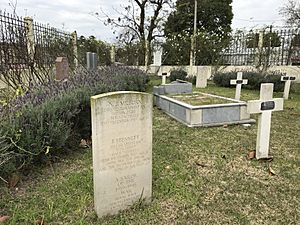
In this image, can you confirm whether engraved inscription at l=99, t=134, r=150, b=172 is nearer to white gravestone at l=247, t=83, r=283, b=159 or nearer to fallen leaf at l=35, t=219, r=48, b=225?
fallen leaf at l=35, t=219, r=48, b=225

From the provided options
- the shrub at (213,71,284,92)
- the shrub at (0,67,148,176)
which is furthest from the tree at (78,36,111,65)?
the shrub at (0,67,148,176)

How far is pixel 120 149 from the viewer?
225cm

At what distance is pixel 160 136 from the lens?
4602 millimetres

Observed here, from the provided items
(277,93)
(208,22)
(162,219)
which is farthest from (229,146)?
(208,22)

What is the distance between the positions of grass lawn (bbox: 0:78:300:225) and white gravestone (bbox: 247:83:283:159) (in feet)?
0.68

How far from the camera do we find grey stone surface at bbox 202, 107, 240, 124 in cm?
523

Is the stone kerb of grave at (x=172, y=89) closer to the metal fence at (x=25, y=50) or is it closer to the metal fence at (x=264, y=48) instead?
the metal fence at (x=25, y=50)

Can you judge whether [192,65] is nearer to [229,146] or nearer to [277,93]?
[277,93]

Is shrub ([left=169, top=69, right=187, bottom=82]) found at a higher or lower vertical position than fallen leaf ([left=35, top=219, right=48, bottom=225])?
higher

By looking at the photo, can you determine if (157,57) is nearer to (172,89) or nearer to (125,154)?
(172,89)

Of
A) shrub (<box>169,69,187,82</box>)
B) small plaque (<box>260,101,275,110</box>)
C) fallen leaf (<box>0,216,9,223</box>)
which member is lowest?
fallen leaf (<box>0,216,9,223</box>)

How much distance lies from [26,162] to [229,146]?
2850 millimetres

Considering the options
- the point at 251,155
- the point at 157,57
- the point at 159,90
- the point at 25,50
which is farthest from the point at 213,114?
the point at 157,57

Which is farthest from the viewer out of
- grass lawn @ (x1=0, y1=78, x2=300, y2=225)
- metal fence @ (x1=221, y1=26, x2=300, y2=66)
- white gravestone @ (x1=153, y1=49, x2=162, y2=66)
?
white gravestone @ (x1=153, y1=49, x2=162, y2=66)
